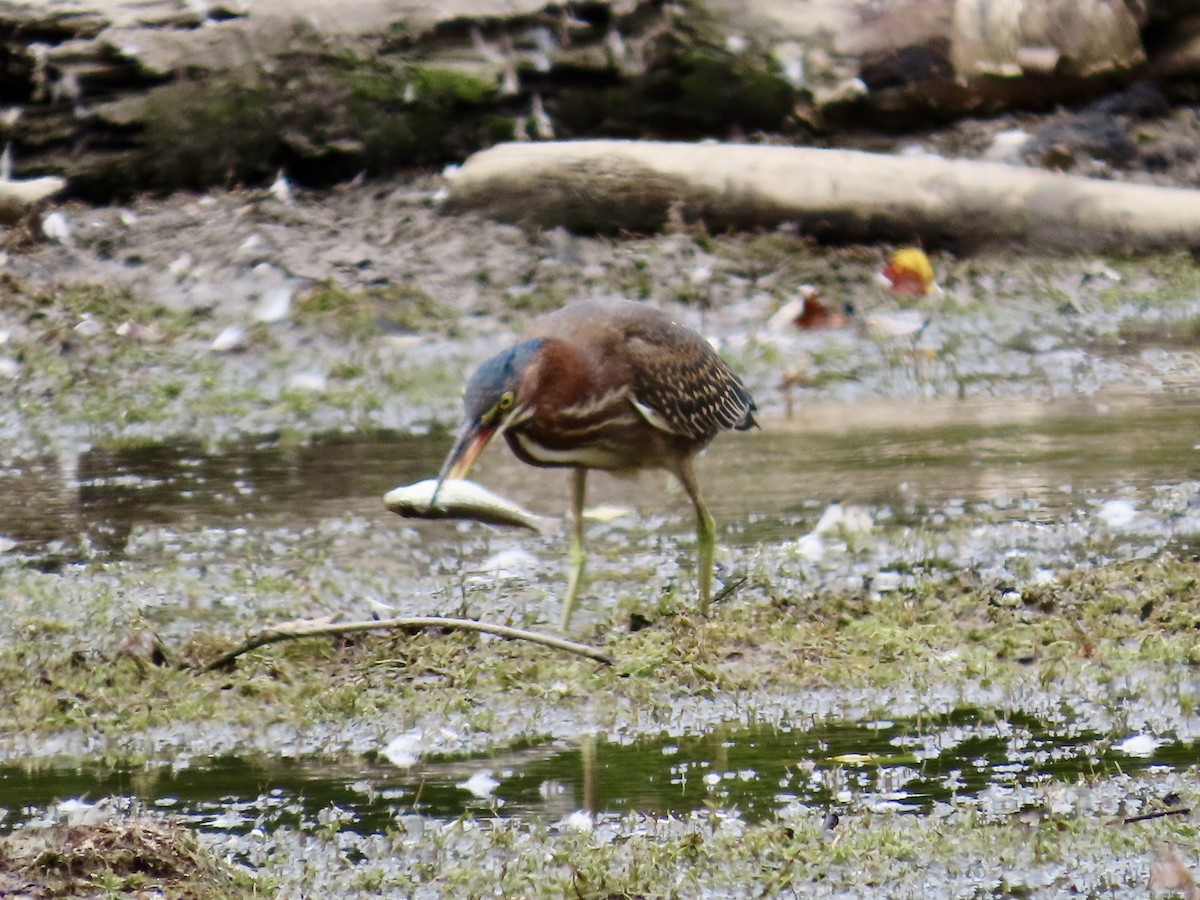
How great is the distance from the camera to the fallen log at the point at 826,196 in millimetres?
11156

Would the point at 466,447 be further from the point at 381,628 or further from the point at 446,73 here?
the point at 446,73

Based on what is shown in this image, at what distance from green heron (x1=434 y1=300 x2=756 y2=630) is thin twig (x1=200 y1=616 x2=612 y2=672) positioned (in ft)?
1.30

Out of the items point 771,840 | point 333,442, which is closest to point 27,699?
point 771,840

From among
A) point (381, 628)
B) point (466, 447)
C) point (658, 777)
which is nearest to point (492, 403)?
point (466, 447)

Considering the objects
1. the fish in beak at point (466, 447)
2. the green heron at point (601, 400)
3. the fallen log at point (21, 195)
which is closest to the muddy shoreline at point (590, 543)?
the fallen log at point (21, 195)

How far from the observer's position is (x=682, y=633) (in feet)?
18.9

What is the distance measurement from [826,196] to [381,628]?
6.11 m

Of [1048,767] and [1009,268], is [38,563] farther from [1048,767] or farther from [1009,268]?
[1009,268]

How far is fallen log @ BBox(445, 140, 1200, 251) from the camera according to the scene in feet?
36.6

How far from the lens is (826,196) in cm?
1117

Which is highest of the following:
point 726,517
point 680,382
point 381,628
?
point 680,382

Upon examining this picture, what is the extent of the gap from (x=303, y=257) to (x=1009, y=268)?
4.05 m

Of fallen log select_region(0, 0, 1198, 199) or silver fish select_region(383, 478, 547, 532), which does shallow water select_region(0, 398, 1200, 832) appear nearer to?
silver fish select_region(383, 478, 547, 532)

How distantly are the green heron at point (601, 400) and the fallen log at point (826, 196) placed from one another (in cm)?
443
